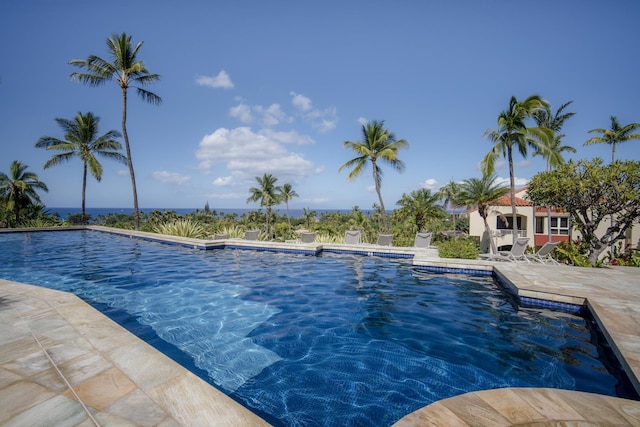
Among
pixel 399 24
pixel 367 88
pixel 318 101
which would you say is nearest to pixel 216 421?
pixel 399 24

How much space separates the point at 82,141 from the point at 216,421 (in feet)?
85.4

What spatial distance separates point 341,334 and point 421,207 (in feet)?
53.1

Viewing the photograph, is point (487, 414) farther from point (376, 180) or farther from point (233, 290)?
point (376, 180)

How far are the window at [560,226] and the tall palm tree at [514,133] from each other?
11852 millimetres

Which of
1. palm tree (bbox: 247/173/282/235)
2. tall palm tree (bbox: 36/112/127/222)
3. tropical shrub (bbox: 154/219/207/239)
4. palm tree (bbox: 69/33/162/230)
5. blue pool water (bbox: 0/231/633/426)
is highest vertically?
palm tree (bbox: 69/33/162/230)

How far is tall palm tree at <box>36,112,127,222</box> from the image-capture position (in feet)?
66.3

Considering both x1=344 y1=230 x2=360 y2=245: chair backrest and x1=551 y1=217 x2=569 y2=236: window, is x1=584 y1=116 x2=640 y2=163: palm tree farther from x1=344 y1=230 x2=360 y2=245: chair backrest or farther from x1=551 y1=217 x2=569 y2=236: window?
x1=344 y1=230 x2=360 y2=245: chair backrest

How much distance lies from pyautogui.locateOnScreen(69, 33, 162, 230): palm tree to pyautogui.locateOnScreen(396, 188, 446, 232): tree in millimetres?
17137

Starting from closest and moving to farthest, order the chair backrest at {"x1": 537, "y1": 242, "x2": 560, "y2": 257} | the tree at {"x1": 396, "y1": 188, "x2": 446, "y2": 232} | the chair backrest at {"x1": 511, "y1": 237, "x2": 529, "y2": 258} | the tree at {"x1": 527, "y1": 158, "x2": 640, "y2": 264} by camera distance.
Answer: the tree at {"x1": 527, "y1": 158, "x2": 640, "y2": 264} → the chair backrest at {"x1": 537, "y1": 242, "x2": 560, "y2": 257} → the chair backrest at {"x1": 511, "y1": 237, "x2": 529, "y2": 258} → the tree at {"x1": 396, "y1": 188, "x2": 446, "y2": 232}

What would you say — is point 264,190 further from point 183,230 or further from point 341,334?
point 341,334

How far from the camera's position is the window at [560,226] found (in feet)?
77.3

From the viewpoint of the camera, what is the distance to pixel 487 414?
2.10 metres

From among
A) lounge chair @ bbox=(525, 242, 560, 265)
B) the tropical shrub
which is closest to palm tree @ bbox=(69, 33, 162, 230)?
the tropical shrub

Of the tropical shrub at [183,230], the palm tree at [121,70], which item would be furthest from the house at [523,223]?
the palm tree at [121,70]
